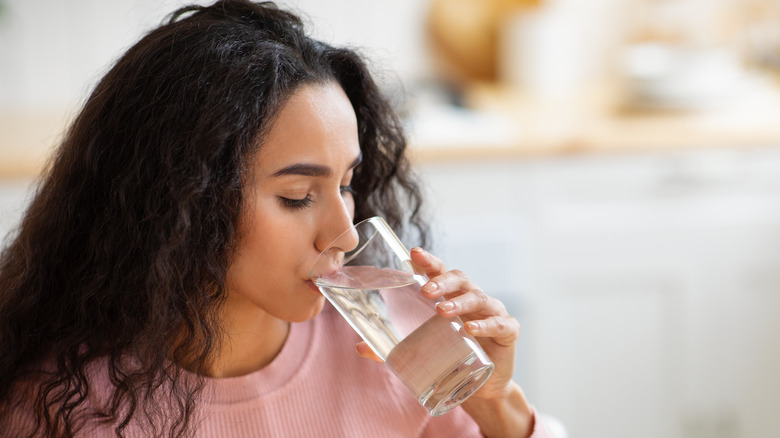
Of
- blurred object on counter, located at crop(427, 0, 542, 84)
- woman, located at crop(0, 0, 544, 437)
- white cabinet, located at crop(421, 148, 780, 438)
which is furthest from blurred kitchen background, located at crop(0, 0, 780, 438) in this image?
woman, located at crop(0, 0, 544, 437)

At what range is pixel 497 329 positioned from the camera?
35.2 inches

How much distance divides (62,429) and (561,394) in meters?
1.44

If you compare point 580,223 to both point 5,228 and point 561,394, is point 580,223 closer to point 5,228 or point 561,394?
point 561,394

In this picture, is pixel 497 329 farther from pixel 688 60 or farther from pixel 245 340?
pixel 688 60

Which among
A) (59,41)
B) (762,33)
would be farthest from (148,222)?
(762,33)

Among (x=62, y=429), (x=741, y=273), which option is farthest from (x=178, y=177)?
(x=741, y=273)

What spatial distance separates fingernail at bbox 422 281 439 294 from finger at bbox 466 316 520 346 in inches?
2.0

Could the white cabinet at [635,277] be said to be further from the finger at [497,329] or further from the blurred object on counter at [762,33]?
the finger at [497,329]

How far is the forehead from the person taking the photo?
85 centimetres

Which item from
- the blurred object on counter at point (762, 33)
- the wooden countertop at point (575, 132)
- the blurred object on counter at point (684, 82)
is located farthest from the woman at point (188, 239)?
the blurred object on counter at point (762, 33)

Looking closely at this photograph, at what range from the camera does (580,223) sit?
2041 millimetres

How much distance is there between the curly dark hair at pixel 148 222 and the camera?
838mm

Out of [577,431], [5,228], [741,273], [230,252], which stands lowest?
[577,431]

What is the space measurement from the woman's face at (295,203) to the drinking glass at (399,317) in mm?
39
